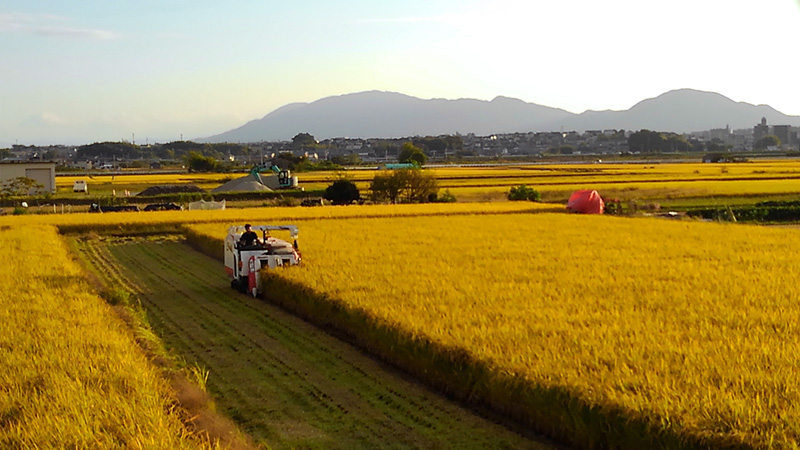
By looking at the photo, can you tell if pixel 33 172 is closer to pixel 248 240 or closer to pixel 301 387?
pixel 248 240

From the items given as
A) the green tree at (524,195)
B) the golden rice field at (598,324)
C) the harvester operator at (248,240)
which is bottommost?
the green tree at (524,195)

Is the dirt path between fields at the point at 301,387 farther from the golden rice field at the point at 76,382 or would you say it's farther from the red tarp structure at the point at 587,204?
the red tarp structure at the point at 587,204

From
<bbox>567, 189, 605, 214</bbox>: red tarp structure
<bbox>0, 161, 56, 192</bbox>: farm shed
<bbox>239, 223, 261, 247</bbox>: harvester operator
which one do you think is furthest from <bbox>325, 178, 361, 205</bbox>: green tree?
<bbox>239, 223, 261, 247</bbox>: harvester operator

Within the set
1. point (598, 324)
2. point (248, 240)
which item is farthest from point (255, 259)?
point (598, 324)

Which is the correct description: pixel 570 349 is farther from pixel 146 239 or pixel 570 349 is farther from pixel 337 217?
pixel 337 217

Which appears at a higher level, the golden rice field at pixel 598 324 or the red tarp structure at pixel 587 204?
the golden rice field at pixel 598 324

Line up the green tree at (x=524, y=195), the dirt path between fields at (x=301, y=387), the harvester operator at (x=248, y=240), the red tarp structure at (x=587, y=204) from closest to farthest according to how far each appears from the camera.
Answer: the dirt path between fields at (x=301, y=387) < the harvester operator at (x=248, y=240) < the red tarp structure at (x=587, y=204) < the green tree at (x=524, y=195)

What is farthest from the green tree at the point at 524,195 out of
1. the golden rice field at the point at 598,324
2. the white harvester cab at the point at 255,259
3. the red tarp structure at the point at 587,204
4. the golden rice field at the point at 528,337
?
the white harvester cab at the point at 255,259

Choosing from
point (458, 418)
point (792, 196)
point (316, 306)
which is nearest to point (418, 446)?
point (458, 418)
